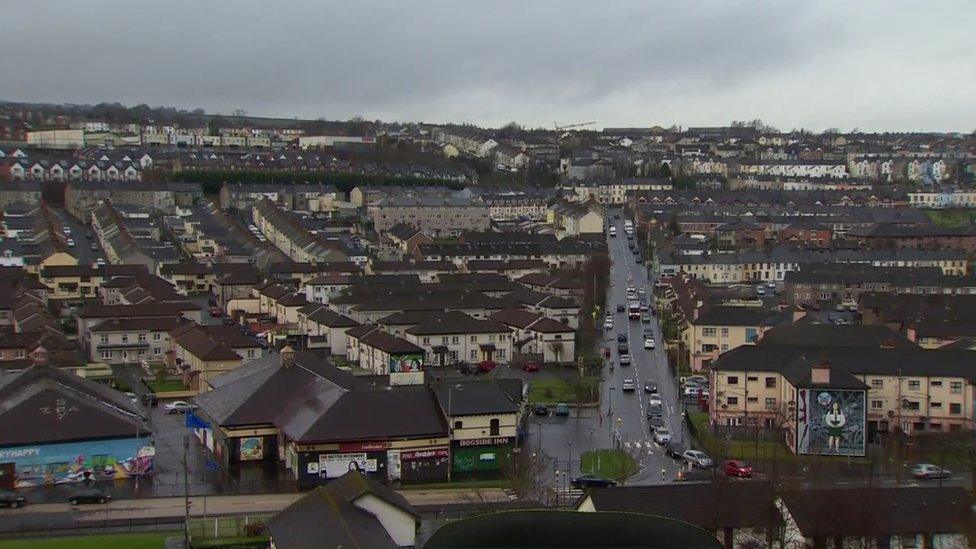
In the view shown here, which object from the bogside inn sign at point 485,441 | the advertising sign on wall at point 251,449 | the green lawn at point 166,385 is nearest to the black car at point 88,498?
the advertising sign on wall at point 251,449

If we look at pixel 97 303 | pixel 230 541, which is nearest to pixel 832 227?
pixel 97 303

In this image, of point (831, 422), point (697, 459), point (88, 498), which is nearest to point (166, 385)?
point (88, 498)

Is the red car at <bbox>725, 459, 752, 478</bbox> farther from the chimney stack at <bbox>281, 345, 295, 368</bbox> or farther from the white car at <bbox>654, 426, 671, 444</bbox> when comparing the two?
the chimney stack at <bbox>281, 345, 295, 368</bbox>

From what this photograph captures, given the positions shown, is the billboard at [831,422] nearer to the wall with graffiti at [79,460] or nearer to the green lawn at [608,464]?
the green lawn at [608,464]

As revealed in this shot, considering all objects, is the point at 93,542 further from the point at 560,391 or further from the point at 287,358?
the point at 560,391

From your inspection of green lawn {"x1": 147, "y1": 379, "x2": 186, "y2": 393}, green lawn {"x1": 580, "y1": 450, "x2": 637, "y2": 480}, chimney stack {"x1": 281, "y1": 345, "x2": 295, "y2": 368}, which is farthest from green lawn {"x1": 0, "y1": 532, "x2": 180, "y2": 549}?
green lawn {"x1": 147, "y1": 379, "x2": 186, "y2": 393}

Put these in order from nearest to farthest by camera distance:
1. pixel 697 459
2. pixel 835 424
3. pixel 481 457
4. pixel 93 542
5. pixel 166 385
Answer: pixel 93 542 → pixel 481 457 → pixel 697 459 → pixel 835 424 → pixel 166 385
